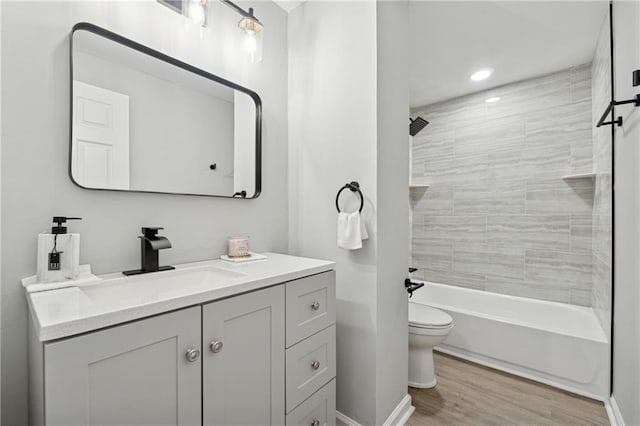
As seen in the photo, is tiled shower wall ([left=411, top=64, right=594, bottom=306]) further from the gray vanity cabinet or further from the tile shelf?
the gray vanity cabinet

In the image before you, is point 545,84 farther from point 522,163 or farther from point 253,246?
point 253,246

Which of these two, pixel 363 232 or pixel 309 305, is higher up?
pixel 363 232

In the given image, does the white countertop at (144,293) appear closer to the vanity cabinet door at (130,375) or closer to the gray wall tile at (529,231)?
the vanity cabinet door at (130,375)

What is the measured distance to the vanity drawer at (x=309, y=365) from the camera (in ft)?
3.91

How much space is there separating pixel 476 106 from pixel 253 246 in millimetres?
2809

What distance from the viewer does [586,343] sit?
80.5 inches

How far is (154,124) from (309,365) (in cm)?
125

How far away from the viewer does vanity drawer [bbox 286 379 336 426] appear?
1.21m

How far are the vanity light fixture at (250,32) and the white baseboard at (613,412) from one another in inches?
109

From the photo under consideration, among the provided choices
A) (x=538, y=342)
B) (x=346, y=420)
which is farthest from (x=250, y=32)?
(x=538, y=342)

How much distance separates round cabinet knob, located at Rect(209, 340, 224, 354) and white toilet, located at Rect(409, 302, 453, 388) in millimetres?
1524

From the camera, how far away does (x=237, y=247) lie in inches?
60.7

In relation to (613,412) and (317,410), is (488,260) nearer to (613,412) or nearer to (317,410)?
(613,412)

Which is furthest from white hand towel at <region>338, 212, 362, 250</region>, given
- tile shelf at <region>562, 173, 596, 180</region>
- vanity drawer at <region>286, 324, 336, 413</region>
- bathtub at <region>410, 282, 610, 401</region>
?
tile shelf at <region>562, 173, 596, 180</region>
